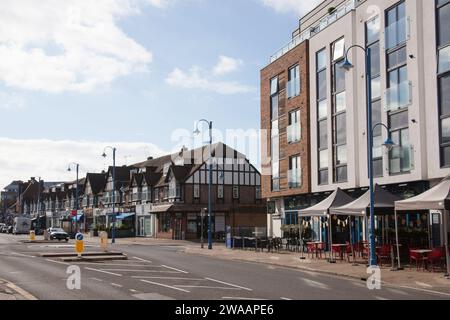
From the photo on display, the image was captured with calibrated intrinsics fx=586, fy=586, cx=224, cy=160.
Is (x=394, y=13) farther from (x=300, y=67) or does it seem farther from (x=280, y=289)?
(x=280, y=289)

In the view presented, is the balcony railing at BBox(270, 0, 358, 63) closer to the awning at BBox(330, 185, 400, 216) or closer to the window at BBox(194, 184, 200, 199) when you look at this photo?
the awning at BBox(330, 185, 400, 216)

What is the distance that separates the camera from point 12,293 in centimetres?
1475

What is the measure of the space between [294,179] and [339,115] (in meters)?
6.80

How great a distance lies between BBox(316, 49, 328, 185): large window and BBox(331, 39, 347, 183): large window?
1022 mm

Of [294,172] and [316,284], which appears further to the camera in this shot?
[294,172]

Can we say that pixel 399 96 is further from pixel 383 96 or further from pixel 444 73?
pixel 444 73

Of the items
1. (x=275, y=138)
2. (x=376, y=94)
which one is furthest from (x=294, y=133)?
(x=376, y=94)

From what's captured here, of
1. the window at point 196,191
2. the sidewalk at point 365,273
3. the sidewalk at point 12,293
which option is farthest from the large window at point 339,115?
the window at point 196,191

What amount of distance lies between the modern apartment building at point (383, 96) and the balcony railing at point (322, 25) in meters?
0.09

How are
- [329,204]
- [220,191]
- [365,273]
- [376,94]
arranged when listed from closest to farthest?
[365,273] < [329,204] < [376,94] < [220,191]

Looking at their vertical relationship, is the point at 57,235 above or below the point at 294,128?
below

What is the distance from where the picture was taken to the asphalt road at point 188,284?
1477 cm

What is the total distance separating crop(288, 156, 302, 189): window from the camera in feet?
131

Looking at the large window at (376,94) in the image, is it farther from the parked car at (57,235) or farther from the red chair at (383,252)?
the parked car at (57,235)
